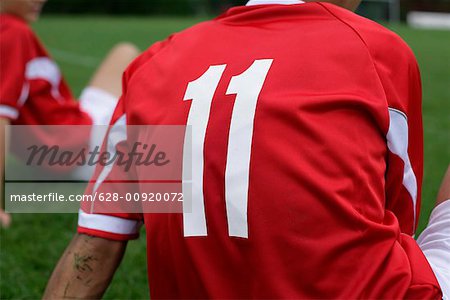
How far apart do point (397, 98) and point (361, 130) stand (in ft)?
0.28

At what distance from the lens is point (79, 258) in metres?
1.56

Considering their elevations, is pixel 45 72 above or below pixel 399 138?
below

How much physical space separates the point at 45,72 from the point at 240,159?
9.21 feet

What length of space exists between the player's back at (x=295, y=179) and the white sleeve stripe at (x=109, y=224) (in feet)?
0.62

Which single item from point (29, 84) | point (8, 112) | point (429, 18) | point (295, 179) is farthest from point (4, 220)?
point (429, 18)

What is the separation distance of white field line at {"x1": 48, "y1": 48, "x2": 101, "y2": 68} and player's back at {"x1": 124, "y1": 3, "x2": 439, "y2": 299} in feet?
30.4

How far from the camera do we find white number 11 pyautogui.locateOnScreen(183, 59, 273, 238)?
4.29 feet

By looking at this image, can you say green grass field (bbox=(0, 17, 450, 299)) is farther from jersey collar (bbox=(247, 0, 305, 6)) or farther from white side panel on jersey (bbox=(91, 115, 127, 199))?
jersey collar (bbox=(247, 0, 305, 6))

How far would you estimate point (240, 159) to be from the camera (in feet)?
4.30

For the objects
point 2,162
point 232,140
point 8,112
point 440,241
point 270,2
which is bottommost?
point 2,162

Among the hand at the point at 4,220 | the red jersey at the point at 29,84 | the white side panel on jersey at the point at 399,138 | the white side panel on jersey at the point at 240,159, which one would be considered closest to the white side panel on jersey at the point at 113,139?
the white side panel on jersey at the point at 240,159

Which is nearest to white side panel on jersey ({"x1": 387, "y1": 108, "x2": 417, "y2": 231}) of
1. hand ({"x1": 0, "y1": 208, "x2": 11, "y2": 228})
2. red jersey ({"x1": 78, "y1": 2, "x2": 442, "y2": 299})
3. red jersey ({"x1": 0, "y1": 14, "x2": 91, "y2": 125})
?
red jersey ({"x1": 78, "y1": 2, "x2": 442, "y2": 299})
